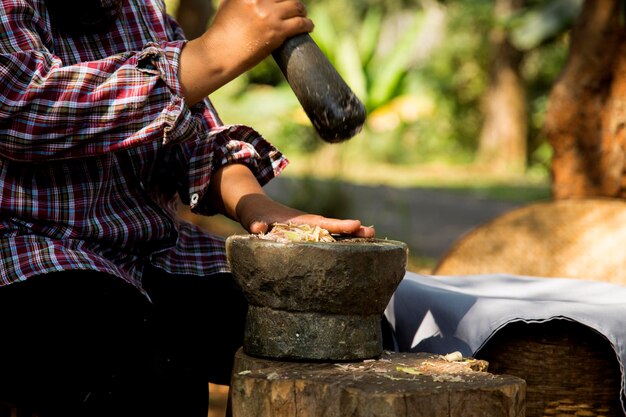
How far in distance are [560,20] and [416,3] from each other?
→ 6870 mm

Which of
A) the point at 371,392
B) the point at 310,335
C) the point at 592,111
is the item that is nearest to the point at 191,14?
the point at 592,111

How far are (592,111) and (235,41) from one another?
3.31 m

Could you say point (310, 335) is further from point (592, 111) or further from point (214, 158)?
point (592, 111)

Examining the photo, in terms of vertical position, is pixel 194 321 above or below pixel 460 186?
below

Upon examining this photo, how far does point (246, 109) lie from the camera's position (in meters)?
15.8

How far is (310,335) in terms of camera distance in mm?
1898

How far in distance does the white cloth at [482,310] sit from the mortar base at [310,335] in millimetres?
459

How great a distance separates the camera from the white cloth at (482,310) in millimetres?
2221

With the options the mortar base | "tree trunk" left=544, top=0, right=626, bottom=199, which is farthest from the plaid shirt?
"tree trunk" left=544, top=0, right=626, bottom=199

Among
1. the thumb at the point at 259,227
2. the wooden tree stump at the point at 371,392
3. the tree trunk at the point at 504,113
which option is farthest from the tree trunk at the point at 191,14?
the tree trunk at the point at 504,113

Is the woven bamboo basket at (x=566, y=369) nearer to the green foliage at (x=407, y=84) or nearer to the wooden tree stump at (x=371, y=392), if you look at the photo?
the wooden tree stump at (x=371, y=392)

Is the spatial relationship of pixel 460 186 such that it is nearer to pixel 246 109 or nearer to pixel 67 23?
pixel 246 109

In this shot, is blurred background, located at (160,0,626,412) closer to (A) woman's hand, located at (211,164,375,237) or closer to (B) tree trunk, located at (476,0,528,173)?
(B) tree trunk, located at (476,0,528,173)

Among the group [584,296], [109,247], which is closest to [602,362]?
[584,296]
